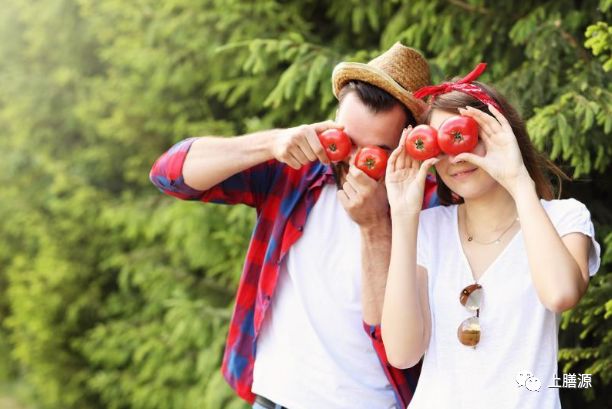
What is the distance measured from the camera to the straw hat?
260cm

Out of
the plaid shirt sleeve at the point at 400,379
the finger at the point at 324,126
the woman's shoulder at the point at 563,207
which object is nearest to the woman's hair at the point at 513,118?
the woman's shoulder at the point at 563,207

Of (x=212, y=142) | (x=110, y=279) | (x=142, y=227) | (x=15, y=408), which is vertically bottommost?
(x=15, y=408)

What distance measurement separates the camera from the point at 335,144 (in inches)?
101

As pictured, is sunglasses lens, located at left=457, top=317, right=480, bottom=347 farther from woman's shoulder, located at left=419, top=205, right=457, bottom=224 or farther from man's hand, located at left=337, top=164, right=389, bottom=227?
man's hand, located at left=337, top=164, right=389, bottom=227

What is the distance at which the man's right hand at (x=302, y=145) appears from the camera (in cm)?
259

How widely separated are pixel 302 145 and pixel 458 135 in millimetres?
609

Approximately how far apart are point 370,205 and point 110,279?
5073 millimetres

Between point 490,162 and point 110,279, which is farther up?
point 490,162

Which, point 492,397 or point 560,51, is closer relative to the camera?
point 492,397

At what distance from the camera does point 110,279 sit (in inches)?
283

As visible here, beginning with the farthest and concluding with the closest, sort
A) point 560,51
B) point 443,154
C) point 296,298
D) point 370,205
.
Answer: point 560,51 < point 296,298 < point 370,205 < point 443,154

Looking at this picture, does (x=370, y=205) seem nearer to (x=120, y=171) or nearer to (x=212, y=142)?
(x=212, y=142)

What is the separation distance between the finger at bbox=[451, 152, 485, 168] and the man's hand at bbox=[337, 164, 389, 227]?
40 cm

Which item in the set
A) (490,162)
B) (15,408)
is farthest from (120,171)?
(490,162)
